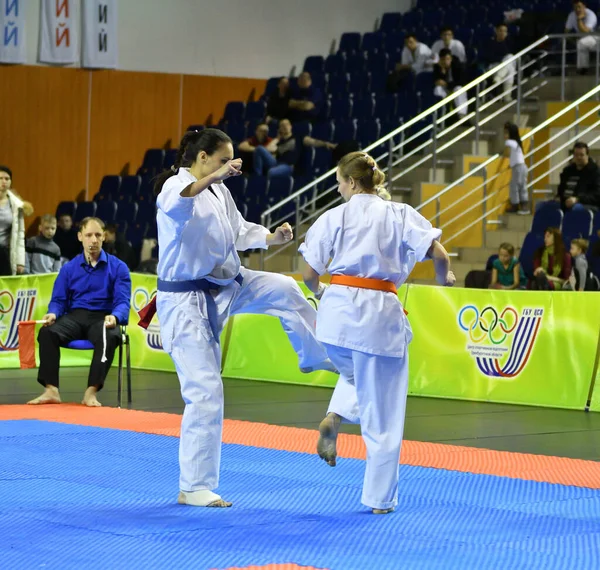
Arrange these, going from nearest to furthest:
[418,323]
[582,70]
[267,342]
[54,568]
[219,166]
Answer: [54,568]
[219,166]
[418,323]
[267,342]
[582,70]

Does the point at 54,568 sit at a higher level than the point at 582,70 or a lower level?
lower

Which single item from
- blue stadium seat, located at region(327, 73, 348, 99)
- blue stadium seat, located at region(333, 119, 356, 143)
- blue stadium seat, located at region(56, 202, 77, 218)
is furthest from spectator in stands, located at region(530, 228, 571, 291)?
blue stadium seat, located at region(56, 202, 77, 218)

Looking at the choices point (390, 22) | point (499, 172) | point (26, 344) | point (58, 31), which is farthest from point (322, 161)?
point (26, 344)

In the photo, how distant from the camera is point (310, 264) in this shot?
5266 mm

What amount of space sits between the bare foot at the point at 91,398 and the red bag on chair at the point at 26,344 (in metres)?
0.75

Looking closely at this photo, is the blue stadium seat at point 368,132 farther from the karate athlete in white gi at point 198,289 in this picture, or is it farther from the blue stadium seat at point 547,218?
the karate athlete in white gi at point 198,289

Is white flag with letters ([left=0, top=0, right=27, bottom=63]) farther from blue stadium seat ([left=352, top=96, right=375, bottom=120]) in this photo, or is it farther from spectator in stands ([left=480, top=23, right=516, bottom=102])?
spectator in stands ([left=480, top=23, right=516, bottom=102])

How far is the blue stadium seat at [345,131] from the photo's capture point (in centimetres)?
1625

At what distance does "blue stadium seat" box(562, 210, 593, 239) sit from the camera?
41.9ft

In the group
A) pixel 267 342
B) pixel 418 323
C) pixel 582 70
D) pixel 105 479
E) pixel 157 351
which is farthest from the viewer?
pixel 582 70

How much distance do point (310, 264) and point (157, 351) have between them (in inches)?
264

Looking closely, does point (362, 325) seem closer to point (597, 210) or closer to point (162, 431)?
point (162, 431)

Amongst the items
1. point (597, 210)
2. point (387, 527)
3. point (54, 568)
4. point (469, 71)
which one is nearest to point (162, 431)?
point (387, 527)

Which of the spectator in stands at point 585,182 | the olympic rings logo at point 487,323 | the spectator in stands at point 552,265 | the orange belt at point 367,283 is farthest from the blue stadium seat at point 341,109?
the orange belt at point 367,283
